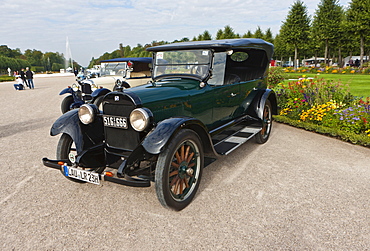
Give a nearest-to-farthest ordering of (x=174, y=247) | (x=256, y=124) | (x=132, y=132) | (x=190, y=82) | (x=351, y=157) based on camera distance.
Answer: (x=174, y=247) → (x=132, y=132) → (x=190, y=82) → (x=351, y=157) → (x=256, y=124)

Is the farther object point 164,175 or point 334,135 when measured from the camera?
point 334,135

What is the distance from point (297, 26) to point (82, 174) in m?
35.8

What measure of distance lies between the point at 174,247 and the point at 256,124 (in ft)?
11.6

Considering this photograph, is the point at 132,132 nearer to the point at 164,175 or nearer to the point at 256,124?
the point at 164,175

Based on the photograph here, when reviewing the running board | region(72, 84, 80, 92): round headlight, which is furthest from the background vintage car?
the running board

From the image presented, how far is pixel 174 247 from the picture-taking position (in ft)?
8.43

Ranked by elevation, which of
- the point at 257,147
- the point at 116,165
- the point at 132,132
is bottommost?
the point at 257,147

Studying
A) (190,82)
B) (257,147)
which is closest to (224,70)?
(190,82)

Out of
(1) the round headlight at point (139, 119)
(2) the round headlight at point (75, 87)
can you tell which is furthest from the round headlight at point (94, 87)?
(1) the round headlight at point (139, 119)

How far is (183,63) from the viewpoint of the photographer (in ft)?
14.4

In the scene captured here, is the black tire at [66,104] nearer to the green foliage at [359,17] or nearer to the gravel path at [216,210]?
the gravel path at [216,210]

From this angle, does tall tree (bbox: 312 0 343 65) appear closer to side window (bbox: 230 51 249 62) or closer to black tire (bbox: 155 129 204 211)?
side window (bbox: 230 51 249 62)

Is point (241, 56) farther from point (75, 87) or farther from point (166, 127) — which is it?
point (75, 87)

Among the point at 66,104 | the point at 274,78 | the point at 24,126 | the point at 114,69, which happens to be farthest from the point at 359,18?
the point at 24,126
